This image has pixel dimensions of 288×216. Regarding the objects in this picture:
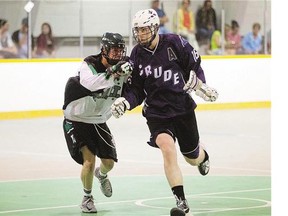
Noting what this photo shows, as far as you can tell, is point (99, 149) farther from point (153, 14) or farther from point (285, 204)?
point (285, 204)

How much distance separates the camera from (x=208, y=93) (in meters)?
6.27

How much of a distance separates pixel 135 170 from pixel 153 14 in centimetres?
354

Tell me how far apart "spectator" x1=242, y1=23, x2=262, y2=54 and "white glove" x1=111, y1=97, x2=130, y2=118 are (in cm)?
1319

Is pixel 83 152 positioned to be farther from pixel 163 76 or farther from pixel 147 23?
pixel 147 23

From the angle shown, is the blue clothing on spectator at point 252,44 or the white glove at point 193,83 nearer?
the white glove at point 193,83

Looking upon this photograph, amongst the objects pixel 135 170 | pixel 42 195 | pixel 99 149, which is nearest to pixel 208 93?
pixel 99 149

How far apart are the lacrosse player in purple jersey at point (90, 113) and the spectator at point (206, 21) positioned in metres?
12.0

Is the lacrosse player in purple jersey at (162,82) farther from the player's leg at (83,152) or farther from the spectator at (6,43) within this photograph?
the spectator at (6,43)

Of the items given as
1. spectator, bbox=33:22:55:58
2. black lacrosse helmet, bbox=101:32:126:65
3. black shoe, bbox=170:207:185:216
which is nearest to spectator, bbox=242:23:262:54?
spectator, bbox=33:22:55:58

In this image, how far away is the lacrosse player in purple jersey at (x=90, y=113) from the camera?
21.9 ft

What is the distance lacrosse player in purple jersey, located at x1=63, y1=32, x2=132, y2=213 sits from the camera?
6.66 meters

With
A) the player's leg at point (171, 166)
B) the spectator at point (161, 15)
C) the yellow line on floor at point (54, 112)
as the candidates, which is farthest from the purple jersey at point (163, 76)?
the spectator at point (161, 15)

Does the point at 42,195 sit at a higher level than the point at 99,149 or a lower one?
lower

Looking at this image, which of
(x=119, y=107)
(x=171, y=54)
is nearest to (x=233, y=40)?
(x=171, y=54)
